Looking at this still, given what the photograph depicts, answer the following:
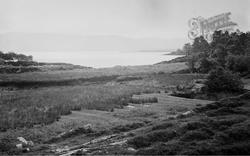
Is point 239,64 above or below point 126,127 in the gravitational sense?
above

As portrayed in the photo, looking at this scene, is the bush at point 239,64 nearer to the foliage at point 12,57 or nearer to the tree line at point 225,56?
the tree line at point 225,56

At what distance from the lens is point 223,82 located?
3925 cm

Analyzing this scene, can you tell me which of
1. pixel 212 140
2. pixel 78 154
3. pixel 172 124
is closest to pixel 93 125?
pixel 172 124

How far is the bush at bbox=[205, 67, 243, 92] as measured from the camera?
38688 mm

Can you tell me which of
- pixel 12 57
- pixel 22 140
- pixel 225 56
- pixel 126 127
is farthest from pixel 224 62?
pixel 12 57

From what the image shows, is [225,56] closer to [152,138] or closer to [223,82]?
[223,82]

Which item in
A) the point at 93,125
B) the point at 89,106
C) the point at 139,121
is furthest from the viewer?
the point at 89,106

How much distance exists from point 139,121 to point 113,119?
7.80 feet

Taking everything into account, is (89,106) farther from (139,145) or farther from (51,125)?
(139,145)

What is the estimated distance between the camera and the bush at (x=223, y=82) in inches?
1523

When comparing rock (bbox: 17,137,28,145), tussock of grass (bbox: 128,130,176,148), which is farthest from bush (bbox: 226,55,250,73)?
rock (bbox: 17,137,28,145)

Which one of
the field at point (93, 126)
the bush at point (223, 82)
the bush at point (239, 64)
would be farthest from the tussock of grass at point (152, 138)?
the bush at point (239, 64)

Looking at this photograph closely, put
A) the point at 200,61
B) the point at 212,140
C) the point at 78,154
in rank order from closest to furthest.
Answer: the point at 78,154
the point at 212,140
the point at 200,61

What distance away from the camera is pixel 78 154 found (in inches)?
551
